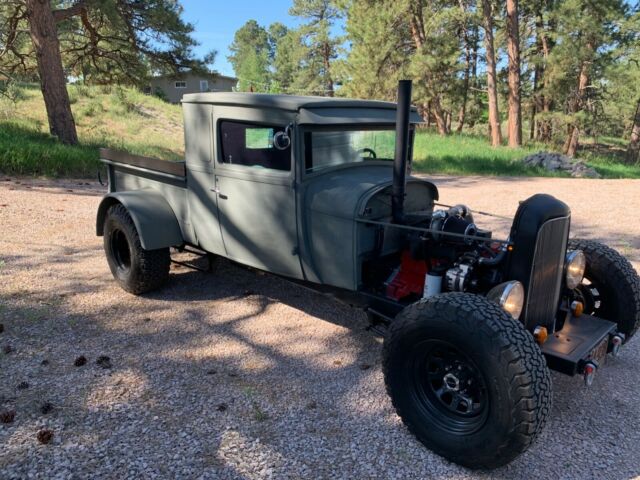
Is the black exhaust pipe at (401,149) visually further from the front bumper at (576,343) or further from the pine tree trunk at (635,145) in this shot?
the pine tree trunk at (635,145)

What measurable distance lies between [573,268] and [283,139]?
207 centimetres

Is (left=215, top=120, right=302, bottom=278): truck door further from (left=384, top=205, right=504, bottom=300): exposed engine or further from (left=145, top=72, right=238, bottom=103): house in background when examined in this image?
(left=145, top=72, right=238, bottom=103): house in background

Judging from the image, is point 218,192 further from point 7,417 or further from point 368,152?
point 7,417

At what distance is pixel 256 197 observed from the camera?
3576 mm

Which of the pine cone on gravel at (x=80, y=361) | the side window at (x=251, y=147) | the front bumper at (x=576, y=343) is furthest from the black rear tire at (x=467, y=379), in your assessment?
the pine cone on gravel at (x=80, y=361)

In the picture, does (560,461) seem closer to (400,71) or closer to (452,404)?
(452,404)

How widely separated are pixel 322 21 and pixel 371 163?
148 feet

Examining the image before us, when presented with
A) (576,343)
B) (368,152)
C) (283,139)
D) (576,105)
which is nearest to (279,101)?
(283,139)

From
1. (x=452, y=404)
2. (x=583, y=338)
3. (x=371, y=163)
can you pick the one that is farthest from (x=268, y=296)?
(x=583, y=338)

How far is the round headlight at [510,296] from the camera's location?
8.45 ft

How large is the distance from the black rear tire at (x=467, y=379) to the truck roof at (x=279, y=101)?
158 cm

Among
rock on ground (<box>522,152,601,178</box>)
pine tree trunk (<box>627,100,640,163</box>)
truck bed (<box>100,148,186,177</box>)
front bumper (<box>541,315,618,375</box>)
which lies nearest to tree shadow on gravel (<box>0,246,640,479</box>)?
front bumper (<box>541,315,618,375</box>)

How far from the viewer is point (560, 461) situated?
2506 mm

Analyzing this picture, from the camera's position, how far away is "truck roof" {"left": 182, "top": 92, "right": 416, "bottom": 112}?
3307 mm
